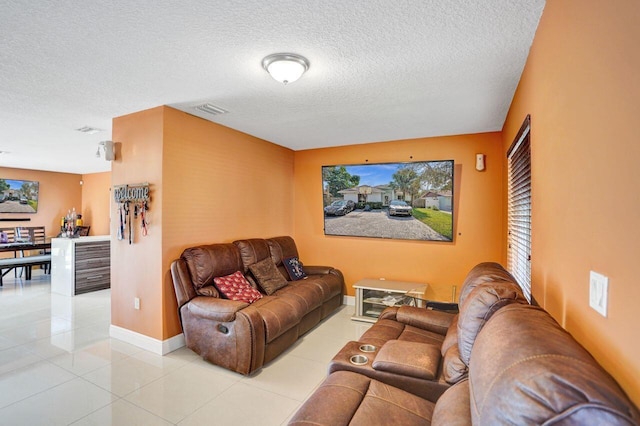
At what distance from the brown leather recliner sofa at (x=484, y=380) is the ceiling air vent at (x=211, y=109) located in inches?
102

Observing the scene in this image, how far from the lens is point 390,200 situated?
446cm

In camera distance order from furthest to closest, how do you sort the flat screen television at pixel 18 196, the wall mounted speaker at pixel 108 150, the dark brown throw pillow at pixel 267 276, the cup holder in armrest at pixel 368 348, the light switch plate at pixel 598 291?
1. the flat screen television at pixel 18 196
2. the dark brown throw pillow at pixel 267 276
3. the wall mounted speaker at pixel 108 150
4. the cup holder in armrest at pixel 368 348
5. the light switch plate at pixel 598 291

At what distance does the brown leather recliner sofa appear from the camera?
0.68 m

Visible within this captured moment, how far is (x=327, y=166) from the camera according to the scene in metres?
4.91

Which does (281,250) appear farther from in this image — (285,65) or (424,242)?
(285,65)

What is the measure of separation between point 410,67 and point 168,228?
2676 mm

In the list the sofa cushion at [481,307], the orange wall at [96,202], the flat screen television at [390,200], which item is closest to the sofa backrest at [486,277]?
the sofa cushion at [481,307]

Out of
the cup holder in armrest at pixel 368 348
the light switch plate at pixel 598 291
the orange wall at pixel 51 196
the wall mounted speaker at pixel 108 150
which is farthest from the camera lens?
the orange wall at pixel 51 196

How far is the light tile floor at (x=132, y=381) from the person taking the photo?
2.20 meters

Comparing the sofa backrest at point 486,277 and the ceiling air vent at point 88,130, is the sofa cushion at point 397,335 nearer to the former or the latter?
the sofa backrest at point 486,277

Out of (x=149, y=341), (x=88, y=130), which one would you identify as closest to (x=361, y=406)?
(x=149, y=341)

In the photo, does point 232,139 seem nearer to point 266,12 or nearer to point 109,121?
point 109,121

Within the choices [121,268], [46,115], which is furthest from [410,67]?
[46,115]

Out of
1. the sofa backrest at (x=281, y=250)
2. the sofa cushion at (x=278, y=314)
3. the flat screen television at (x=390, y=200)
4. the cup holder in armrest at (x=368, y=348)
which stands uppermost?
the flat screen television at (x=390, y=200)
